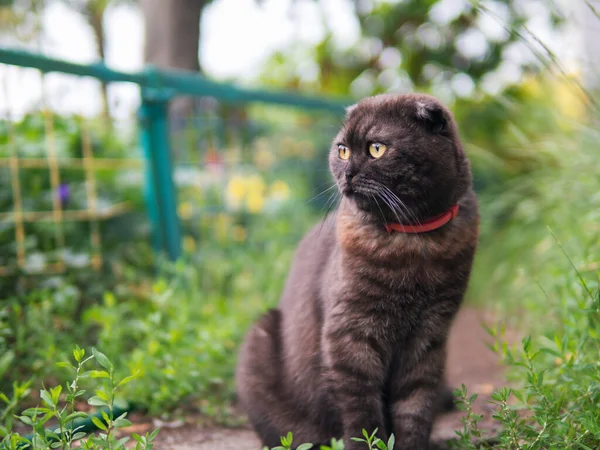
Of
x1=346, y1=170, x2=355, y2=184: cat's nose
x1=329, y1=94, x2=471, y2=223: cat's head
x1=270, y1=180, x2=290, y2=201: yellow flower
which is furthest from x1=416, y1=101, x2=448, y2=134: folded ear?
x1=270, y1=180, x2=290, y2=201: yellow flower

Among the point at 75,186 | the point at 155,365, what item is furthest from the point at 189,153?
the point at 155,365

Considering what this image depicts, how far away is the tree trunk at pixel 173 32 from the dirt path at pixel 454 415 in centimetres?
363

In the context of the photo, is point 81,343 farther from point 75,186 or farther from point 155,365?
point 75,186

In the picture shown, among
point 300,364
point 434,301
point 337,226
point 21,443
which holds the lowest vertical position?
point 21,443

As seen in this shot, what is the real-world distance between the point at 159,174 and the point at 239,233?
3.38ft

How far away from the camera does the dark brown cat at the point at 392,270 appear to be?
1688 mm

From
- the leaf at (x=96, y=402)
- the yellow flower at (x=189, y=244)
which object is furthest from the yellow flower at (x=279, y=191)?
the leaf at (x=96, y=402)

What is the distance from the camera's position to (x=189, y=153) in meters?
4.21

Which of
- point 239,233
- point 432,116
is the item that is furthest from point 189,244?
point 432,116

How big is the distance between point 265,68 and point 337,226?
17.0ft

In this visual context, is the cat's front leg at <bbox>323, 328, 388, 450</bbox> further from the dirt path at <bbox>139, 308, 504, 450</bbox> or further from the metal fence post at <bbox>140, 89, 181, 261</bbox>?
the metal fence post at <bbox>140, 89, 181, 261</bbox>

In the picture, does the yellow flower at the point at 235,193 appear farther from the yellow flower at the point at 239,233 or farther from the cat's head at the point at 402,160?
the cat's head at the point at 402,160

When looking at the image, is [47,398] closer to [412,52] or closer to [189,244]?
[189,244]

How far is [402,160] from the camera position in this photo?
1665 millimetres
